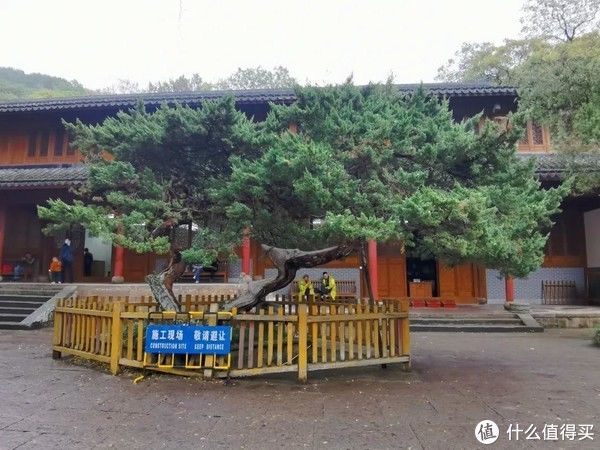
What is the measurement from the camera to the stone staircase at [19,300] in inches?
454

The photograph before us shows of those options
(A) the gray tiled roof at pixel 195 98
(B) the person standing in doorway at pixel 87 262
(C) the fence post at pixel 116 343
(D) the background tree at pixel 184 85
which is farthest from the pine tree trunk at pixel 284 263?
(D) the background tree at pixel 184 85

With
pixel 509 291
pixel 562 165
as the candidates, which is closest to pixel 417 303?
pixel 509 291

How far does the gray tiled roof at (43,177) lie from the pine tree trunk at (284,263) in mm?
8910

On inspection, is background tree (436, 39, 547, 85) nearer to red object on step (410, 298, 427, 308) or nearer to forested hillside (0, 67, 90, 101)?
red object on step (410, 298, 427, 308)

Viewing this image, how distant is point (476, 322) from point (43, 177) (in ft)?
47.0

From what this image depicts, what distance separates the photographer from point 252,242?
1455 centimetres

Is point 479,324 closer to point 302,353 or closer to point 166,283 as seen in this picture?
point 302,353

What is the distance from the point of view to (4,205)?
15852 mm

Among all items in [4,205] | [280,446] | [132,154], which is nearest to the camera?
[280,446]

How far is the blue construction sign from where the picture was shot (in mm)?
5895

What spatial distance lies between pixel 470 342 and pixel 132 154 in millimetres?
7969

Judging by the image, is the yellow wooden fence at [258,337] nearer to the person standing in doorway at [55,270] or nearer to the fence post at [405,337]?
the fence post at [405,337]

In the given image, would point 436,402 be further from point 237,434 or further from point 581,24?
point 581,24

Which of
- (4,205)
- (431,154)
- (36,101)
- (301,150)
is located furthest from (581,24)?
(4,205)
